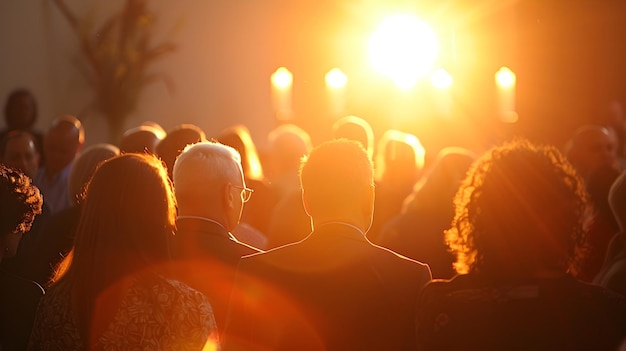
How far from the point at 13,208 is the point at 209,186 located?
88 centimetres

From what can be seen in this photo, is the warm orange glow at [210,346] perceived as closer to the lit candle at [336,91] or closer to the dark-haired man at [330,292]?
the dark-haired man at [330,292]

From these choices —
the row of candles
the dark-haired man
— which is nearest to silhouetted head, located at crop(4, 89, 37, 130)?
the row of candles

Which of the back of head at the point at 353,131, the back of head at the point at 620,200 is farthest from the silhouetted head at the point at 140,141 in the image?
the back of head at the point at 620,200

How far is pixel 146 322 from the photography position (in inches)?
125

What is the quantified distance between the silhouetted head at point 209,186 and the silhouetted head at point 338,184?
0.62 m

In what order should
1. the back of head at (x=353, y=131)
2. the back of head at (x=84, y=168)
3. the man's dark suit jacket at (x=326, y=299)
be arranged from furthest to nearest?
the back of head at (x=353, y=131)
the back of head at (x=84, y=168)
the man's dark suit jacket at (x=326, y=299)

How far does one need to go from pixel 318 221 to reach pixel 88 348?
96 centimetres

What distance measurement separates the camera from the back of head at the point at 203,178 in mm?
4398

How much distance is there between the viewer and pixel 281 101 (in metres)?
13.3

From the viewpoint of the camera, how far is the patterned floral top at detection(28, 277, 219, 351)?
318 cm

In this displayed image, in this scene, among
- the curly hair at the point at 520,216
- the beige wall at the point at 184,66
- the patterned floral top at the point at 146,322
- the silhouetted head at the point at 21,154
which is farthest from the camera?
the beige wall at the point at 184,66

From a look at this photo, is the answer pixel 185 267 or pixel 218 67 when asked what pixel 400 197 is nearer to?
pixel 185 267

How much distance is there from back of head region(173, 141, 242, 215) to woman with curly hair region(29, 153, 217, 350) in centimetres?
98

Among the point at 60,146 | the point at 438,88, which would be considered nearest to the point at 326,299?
the point at 60,146
